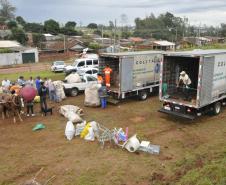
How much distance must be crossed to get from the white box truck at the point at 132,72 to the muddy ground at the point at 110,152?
239 centimetres

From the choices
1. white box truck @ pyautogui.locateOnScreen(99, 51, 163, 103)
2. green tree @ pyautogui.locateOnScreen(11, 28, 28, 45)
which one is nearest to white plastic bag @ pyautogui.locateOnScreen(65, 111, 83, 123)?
white box truck @ pyautogui.locateOnScreen(99, 51, 163, 103)

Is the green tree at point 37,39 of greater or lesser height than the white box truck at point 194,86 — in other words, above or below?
above

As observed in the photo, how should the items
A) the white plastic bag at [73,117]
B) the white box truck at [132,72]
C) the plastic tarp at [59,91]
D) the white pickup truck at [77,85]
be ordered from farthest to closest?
the white pickup truck at [77,85]
the plastic tarp at [59,91]
the white box truck at [132,72]
the white plastic bag at [73,117]

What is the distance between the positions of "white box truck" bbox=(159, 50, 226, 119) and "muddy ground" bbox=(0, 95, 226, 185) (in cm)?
61

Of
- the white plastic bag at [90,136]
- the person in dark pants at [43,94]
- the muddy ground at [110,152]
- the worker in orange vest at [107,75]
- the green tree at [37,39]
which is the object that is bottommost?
the muddy ground at [110,152]

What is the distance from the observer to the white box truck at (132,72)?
47.7 feet

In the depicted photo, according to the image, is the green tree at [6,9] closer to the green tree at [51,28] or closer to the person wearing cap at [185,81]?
the green tree at [51,28]

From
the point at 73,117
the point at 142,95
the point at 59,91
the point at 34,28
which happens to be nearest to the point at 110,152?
the point at 73,117

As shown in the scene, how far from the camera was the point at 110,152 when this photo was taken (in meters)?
8.91

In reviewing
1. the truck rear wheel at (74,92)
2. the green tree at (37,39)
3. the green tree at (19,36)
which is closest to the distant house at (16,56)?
the green tree at (19,36)

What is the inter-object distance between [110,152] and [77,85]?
934 cm

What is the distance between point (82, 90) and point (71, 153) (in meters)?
9.39

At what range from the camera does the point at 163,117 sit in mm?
12828

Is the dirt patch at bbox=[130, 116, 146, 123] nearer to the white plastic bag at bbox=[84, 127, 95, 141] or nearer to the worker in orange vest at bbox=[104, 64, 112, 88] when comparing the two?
the white plastic bag at bbox=[84, 127, 95, 141]
